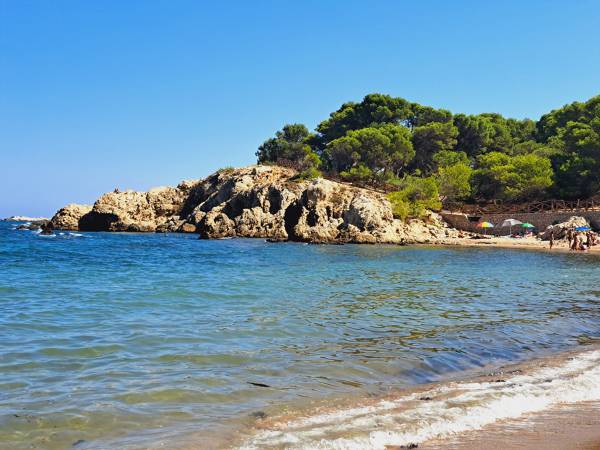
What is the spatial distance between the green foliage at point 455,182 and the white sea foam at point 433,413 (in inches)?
2125

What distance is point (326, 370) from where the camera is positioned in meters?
7.81

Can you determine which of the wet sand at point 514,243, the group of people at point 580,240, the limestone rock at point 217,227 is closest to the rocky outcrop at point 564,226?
the wet sand at point 514,243

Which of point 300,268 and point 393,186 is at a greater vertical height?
point 393,186

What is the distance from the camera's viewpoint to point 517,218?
176 ft

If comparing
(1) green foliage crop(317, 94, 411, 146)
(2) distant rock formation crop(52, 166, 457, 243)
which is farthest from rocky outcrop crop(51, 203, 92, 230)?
(1) green foliage crop(317, 94, 411, 146)

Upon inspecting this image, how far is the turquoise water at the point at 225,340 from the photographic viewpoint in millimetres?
6051

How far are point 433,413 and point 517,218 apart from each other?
52.4 meters

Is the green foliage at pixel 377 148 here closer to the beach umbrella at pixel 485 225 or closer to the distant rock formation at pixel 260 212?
the distant rock formation at pixel 260 212

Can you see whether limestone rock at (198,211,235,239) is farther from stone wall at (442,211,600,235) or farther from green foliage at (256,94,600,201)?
stone wall at (442,211,600,235)

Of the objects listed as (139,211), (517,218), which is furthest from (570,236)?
(139,211)

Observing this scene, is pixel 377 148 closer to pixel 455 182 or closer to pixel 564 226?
pixel 455 182

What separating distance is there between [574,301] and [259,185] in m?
44.3

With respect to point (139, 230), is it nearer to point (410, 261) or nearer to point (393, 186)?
point (393, 186)

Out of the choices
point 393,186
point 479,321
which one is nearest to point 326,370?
point 479,321
